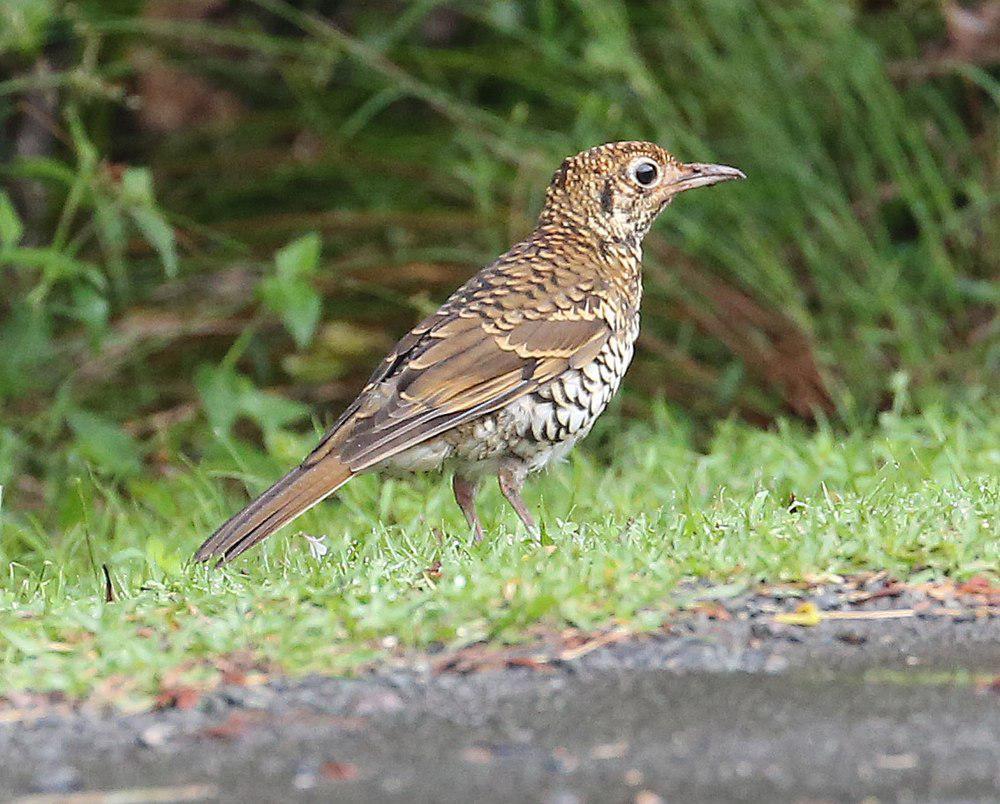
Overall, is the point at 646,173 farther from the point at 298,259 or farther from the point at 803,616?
the point at 803,616

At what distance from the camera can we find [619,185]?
6.24 m

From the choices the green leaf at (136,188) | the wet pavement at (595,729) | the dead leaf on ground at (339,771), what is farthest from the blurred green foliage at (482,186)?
the dead leaf on ground at (339,771)

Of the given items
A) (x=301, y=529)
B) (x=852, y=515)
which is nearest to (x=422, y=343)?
(x=301, y=529)

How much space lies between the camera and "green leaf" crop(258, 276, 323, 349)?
6.99 meters

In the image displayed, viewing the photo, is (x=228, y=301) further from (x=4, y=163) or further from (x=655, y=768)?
(x=655, y=768)

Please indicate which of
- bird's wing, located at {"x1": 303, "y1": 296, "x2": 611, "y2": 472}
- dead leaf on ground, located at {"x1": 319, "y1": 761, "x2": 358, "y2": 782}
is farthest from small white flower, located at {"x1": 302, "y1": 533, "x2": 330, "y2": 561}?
dead leaf on ground, located at {"x1": 319, "y1": 761, "x2": 358, "y2": 782}

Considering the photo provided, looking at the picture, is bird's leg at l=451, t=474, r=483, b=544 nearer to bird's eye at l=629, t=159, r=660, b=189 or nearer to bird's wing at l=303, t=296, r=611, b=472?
bird's wing at l=303, t=296, r=611, b=472

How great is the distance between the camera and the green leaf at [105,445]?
7.11m

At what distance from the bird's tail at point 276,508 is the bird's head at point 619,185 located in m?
1.43

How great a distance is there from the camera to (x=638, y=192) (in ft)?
20.6

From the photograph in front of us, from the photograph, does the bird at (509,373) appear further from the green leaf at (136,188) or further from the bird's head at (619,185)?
the green leaf at (136,188)

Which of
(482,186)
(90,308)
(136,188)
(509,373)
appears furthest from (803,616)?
(482,186)

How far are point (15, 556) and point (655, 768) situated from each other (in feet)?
12.0

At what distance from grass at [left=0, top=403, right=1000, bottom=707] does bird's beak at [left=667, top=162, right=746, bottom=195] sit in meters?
0.97
